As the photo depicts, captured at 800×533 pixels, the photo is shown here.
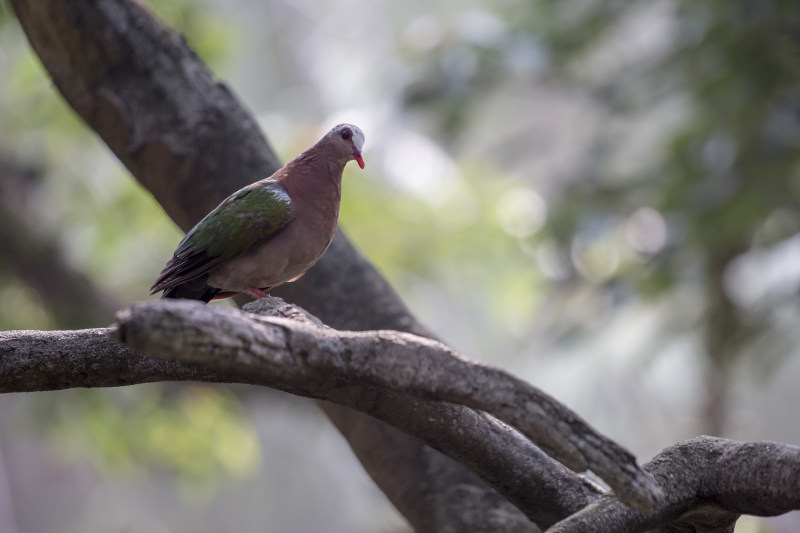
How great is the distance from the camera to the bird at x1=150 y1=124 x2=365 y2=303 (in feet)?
10.9

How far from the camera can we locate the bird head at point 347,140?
3.50 metres

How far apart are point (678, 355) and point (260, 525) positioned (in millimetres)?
21005

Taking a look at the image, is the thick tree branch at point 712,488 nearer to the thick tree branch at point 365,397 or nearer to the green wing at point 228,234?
the thick tree branch at point 365,397

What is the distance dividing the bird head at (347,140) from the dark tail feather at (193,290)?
75 cm

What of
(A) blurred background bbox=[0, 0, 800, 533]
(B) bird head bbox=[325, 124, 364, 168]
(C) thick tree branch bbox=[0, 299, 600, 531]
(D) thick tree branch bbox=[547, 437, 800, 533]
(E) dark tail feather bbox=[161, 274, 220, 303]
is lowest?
(D) thick tree branch bbox=[547, 437, 800, 533]

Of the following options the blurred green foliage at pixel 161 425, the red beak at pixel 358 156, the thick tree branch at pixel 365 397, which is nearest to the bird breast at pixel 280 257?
the thick tree branch at pixel 365 397

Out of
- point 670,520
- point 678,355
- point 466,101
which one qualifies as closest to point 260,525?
point 678,355

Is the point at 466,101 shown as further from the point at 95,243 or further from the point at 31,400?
the point at 31,400

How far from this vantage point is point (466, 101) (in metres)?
6.68

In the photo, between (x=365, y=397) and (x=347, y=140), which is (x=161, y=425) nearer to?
(x=347, y=140)

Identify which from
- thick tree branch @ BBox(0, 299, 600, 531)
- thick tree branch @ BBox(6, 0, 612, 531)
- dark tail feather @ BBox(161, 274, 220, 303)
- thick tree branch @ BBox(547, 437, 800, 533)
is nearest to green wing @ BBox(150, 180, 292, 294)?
dark tail feather @ BBox(161, 274, 220, 303)

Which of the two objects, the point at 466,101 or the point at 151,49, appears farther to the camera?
the point at 466,101

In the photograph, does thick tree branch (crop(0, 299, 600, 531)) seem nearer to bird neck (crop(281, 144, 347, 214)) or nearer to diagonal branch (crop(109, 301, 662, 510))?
diagonal branch (crop(109, 301, 662, 510))

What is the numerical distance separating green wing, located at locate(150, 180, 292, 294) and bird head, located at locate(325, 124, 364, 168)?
12.7 inches
